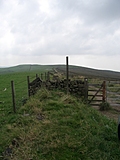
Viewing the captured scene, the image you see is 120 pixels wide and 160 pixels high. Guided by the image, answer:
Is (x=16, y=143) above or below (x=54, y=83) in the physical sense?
below

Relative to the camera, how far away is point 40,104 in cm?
741

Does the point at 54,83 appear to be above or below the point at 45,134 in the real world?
above

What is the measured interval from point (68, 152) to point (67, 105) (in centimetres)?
365

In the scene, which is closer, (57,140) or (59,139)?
(57,140)

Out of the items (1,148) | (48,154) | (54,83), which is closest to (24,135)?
(1,148)

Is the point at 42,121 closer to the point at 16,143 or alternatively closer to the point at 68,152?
the point at 16,143

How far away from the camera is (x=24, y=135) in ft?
14.7

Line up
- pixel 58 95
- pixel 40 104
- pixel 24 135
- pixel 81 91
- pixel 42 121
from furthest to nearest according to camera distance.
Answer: pixel 81 91 → pixel 58 95 → pixel 40 104 → pixel 42 121 → pixel 24 135

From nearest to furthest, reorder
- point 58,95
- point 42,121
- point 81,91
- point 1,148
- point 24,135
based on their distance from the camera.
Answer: point 1,148 < point 24,135 < point 42,121 < point 58,95 < point 81,91

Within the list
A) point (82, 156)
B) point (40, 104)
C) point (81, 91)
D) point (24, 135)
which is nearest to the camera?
point (82, 156)

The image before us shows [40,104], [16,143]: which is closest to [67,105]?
[40,104]

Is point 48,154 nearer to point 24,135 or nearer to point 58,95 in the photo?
point 24,135

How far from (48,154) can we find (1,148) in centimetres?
126

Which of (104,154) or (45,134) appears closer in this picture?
(104,154)
